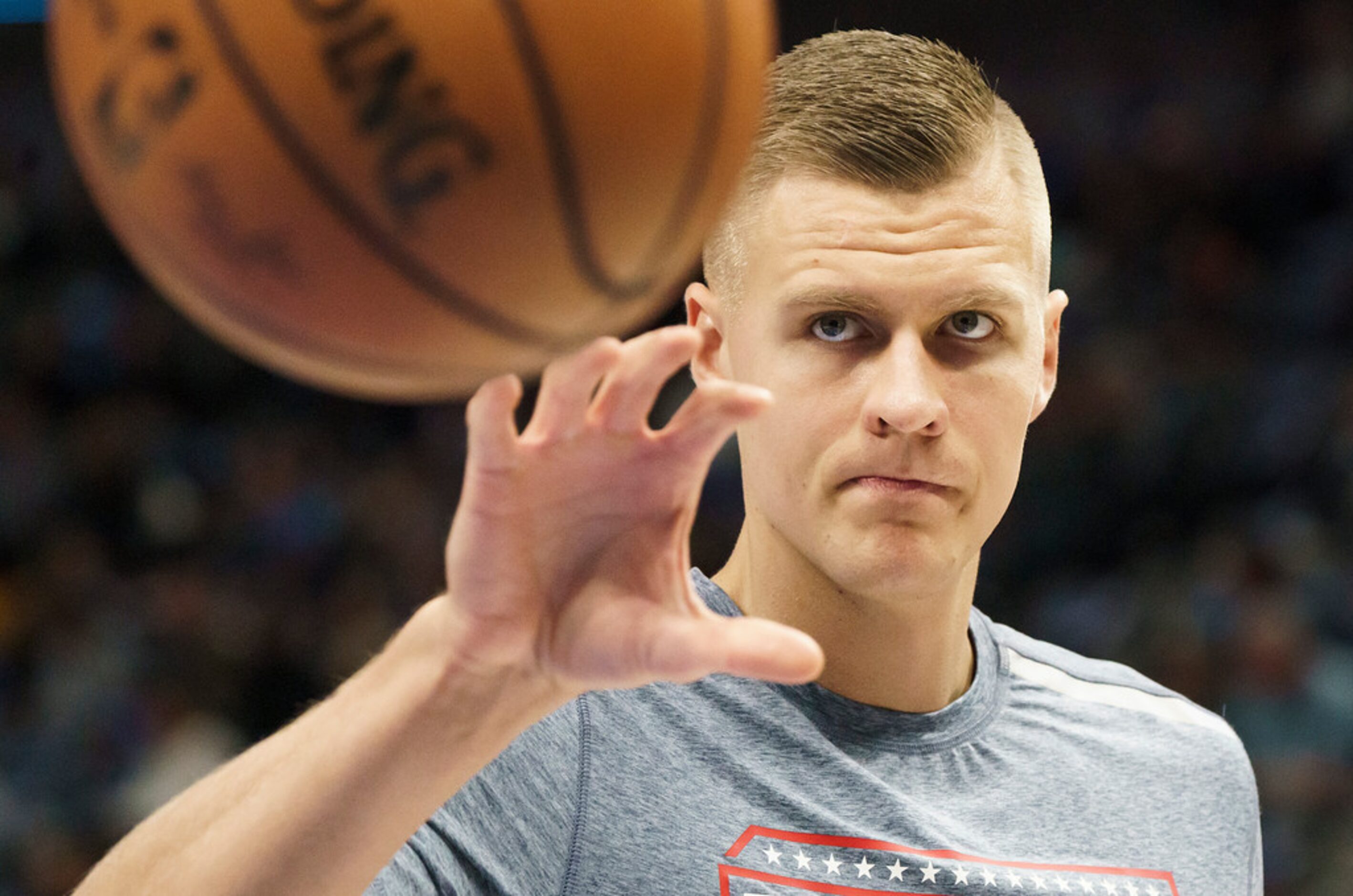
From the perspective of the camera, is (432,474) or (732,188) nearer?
(732,188)

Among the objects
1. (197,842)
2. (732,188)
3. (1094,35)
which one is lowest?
(1094,35)

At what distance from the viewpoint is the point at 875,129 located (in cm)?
212

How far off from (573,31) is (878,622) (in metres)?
1.13

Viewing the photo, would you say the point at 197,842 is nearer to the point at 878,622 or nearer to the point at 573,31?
the point at 573,31

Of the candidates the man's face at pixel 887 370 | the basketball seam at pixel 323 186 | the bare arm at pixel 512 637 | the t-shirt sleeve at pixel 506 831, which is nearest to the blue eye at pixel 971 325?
the man's face at pixel 887 370

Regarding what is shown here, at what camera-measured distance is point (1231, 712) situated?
5203 millimetres

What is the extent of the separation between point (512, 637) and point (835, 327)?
32.5 inches

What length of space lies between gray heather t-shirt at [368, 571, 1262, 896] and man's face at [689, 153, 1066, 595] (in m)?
0.27

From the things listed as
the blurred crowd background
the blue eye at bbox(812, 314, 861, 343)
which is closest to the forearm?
the blue eye at bbox(812, 314, 861, 343)

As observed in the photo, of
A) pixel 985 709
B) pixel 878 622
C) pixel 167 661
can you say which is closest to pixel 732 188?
pixel 878 622

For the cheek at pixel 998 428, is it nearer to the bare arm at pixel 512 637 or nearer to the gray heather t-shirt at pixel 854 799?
the gray heather t-shirt at pixel 854 799

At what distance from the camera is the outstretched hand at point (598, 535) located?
144cm

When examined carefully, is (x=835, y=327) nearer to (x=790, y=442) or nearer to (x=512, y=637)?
(x=790, y=442)

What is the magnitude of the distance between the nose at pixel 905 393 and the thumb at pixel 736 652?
59 cm
